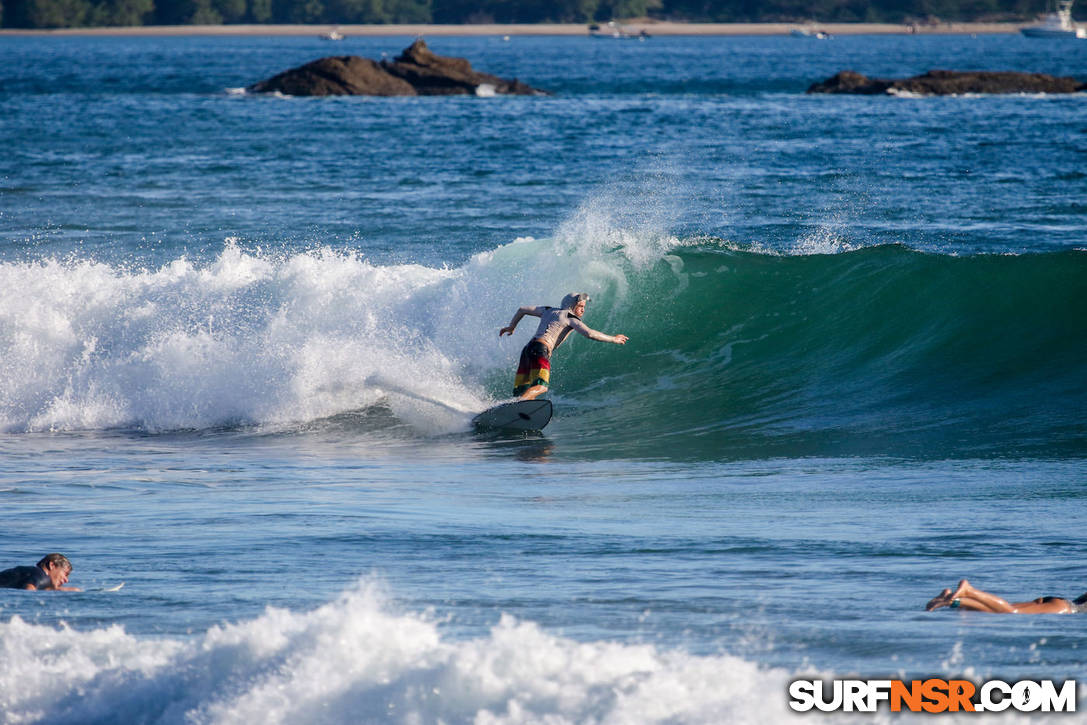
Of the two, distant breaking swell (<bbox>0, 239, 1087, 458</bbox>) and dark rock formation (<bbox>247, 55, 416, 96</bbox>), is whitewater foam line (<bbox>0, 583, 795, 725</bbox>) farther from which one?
dark rock formation (<bbox>247, 55, 416, 96</bbox>)

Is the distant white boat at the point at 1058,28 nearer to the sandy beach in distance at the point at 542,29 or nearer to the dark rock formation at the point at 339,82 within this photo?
the sandy beach in distance at the point at 542,29

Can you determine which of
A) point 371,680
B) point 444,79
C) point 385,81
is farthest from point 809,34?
point 371,680

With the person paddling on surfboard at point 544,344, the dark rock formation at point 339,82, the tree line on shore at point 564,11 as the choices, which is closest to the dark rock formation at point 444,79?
the dark rock formation at point 339,82

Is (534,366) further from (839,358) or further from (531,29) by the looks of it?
(531,29)

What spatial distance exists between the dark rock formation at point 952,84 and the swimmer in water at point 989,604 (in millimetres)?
51759

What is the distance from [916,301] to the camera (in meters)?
16.0

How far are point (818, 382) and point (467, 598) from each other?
8.45 metres

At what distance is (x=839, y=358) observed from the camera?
14.9 metres

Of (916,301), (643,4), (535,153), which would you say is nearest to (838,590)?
(916,301)

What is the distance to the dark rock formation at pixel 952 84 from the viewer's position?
5559 cm

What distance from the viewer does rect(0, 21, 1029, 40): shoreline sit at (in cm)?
15688

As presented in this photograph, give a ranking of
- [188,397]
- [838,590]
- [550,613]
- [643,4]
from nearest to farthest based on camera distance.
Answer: [550,613], [838,590], [188,397], [643,4]

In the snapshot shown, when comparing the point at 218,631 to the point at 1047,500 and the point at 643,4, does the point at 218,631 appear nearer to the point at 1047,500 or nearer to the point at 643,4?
the point at 1047,500

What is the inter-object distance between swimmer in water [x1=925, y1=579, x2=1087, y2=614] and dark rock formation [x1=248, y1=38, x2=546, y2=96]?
2108 inches
